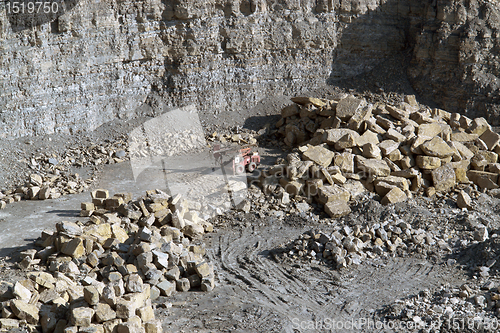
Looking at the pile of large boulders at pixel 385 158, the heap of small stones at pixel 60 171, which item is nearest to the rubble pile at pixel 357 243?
the pile of large boulders at pixel 385 158

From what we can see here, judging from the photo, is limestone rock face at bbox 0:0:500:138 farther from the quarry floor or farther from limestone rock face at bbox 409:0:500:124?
the quarry floor

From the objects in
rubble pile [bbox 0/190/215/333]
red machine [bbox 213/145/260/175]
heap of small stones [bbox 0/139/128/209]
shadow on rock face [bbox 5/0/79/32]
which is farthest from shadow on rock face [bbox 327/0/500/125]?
rubble pile [bbox 0/190/215/333]

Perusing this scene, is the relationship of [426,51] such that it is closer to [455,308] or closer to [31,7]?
[455,308]

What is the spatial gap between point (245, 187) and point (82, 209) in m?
3.68

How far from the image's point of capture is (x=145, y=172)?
1261 centimetres

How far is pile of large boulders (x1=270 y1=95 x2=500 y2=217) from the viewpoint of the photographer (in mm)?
10867

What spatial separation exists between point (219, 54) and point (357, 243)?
8969 mm

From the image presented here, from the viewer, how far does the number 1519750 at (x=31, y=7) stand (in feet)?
39.2

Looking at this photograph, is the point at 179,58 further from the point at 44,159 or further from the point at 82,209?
the point at 82,209

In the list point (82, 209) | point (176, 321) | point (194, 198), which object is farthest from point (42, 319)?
point (194, 198)

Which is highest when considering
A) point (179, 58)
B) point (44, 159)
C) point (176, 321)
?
point (179, 58)

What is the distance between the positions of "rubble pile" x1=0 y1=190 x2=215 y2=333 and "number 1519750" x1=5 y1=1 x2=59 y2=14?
18.1 feet

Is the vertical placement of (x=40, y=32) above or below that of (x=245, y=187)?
above

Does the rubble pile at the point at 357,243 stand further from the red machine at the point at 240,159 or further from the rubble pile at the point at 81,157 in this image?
the rubble pile at the point at 81,157
